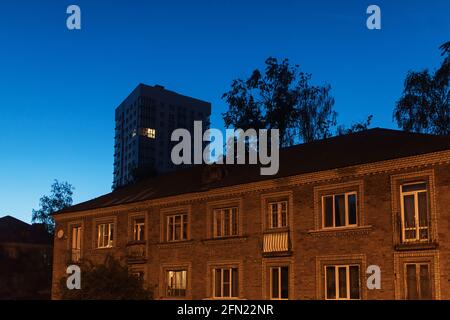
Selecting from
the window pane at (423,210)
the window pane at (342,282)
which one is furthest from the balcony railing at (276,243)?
the window pane at (423,210)

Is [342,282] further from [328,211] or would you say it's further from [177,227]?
[177,227]

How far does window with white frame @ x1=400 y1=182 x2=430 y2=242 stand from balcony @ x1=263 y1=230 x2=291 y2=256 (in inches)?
218

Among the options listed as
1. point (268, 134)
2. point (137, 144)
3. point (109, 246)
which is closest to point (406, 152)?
point (109, 246)

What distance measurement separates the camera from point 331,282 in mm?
25344

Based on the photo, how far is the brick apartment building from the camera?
22.9m

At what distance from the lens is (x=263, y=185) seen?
2831cm

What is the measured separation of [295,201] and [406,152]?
555 centimetres

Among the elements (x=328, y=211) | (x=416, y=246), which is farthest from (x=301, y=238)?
(x=416, y=246)

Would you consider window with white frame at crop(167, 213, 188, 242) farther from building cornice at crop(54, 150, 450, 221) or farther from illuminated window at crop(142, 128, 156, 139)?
illuminated window at crop(142, 128, 156, 139)

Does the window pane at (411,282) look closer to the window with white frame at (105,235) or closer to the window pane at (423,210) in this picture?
the window pane at (423,210)

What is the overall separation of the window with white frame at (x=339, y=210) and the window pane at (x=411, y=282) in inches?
116

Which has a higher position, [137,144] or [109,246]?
[137,144]

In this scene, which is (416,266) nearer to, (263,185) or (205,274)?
(263,185)

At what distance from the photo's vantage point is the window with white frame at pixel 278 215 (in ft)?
91.0
